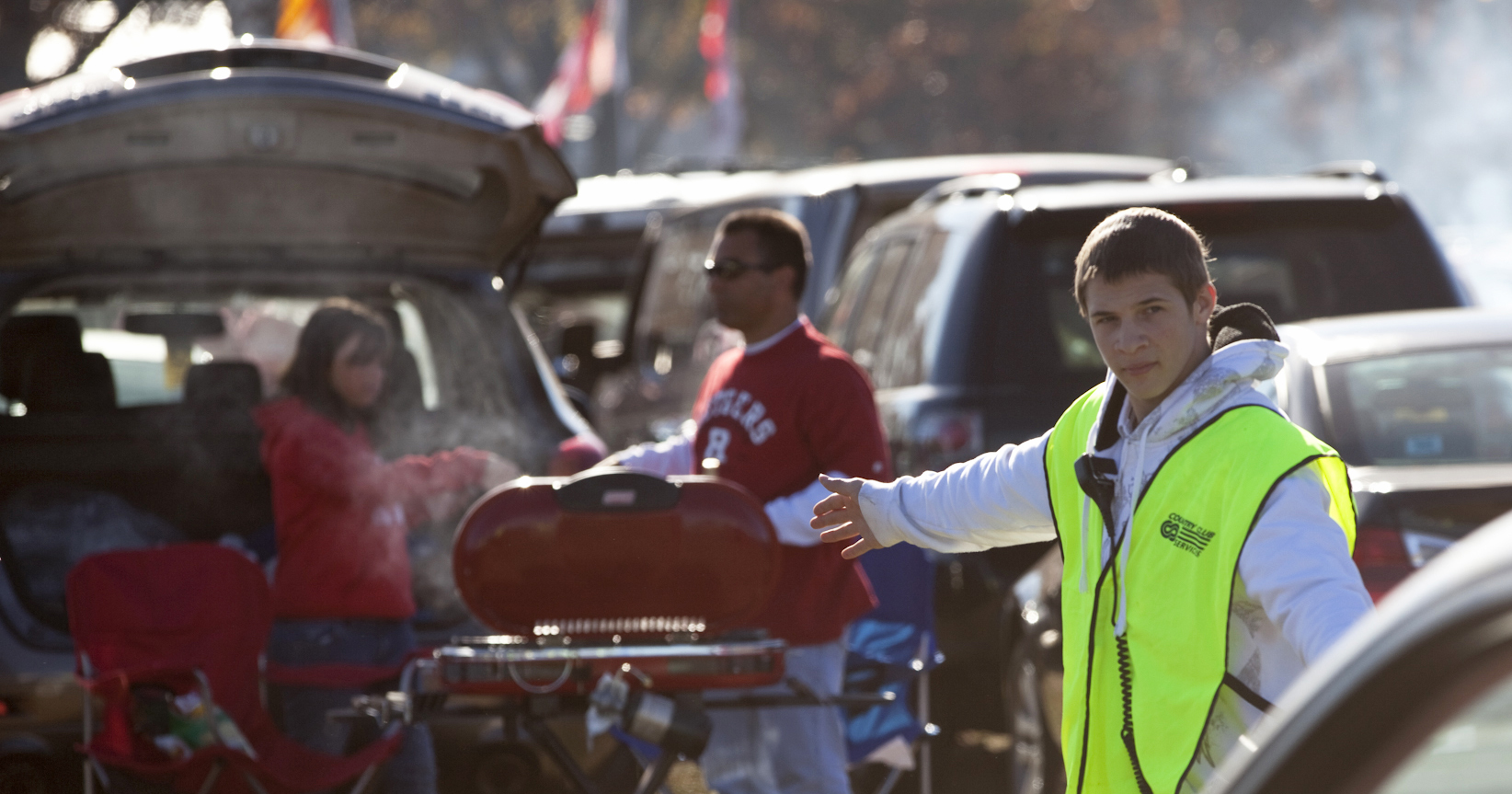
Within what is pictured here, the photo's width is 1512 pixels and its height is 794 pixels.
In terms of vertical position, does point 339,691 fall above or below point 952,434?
below

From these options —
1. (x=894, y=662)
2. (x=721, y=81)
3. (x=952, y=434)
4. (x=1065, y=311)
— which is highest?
(x=721, y=81)

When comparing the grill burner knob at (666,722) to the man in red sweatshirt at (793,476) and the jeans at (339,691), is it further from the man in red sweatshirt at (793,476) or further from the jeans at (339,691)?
the jeans at (339,691)

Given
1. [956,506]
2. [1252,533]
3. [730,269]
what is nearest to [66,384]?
[730,269]

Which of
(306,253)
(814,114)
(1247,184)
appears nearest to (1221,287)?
(1247,184)

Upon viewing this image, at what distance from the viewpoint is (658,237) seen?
12.8 m

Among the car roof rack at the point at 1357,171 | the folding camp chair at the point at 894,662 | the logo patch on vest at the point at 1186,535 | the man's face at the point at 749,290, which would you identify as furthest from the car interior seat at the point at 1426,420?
the car roof rack at the point at 1357,171

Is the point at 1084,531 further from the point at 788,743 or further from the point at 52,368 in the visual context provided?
the point at 52,368

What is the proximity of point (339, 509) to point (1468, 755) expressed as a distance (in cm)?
342

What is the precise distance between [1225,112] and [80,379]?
32251 millimetres

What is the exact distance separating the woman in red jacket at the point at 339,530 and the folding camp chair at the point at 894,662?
99 cm

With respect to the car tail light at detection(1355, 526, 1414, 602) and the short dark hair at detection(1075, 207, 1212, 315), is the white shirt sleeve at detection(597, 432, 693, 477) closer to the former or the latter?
the car tail light at detection(1355, 526, 1414, 602)

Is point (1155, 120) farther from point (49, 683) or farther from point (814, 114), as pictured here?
point (49, 683)

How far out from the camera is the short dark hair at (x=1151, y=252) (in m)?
2.70

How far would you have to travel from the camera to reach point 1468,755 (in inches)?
59.1
